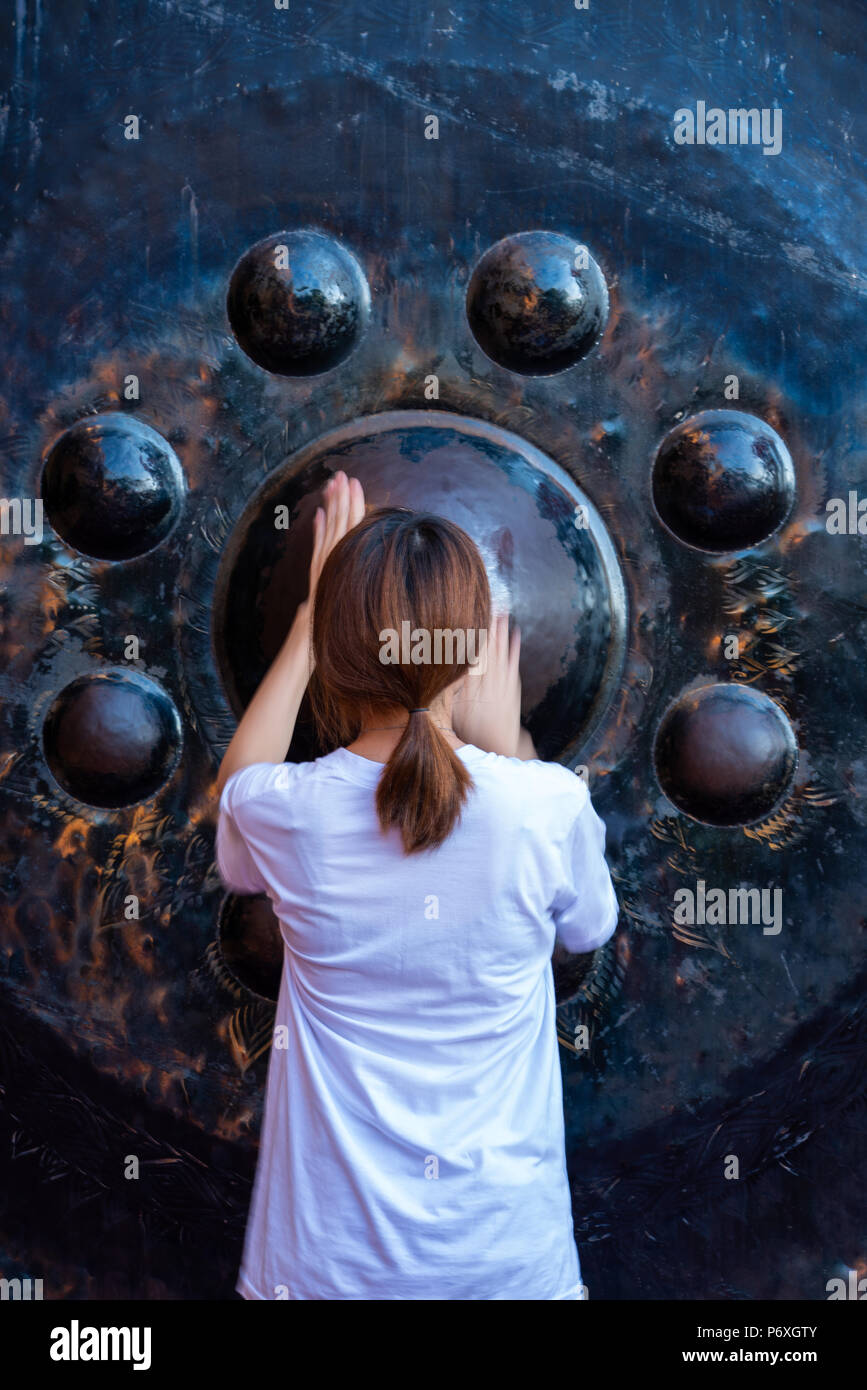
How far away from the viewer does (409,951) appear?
79 cm

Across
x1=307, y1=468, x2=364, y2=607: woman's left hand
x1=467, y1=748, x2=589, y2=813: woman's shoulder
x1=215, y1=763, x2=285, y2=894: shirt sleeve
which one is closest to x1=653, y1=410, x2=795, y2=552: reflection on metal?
x1=307, y1=468, x2=364, y2=607: woman's left hand

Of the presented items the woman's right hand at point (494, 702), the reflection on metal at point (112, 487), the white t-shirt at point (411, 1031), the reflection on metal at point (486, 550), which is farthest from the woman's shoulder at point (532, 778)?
the reflection on metal at point (112, 487)

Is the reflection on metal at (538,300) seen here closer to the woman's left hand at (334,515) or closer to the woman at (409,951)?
the woman's left hand at (334,515)

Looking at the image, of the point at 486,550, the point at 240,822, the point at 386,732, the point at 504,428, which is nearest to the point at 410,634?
the point at 386,732

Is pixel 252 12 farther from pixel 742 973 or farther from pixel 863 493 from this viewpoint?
pixel 742 973

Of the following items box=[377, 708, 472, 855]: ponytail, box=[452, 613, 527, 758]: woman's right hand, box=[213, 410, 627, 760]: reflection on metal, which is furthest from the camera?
box=[213, 410, 627, 760]: reflection on metal

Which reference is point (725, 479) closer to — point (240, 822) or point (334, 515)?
point (334, 515)

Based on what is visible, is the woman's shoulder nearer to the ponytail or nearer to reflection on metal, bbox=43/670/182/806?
the ponytail

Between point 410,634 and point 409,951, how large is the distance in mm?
211

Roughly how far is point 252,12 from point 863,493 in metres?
0.76

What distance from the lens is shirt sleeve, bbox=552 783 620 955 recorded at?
2.78 ft

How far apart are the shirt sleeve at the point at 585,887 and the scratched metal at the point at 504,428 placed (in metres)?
0.28

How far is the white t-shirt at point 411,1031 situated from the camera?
0.80 metres

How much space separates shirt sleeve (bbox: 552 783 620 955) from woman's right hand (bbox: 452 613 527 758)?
0.14m
